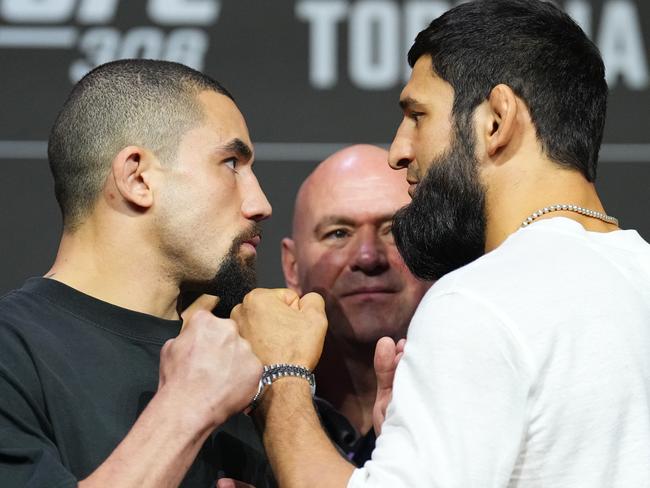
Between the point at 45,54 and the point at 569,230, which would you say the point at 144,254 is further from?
the point at 45,54

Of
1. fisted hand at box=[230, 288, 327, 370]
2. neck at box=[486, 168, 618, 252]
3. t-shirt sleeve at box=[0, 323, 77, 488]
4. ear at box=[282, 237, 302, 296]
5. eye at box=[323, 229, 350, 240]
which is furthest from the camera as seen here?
ear at box=[282, 237, 302, 296]

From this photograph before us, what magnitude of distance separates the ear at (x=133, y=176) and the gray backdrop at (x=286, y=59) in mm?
934

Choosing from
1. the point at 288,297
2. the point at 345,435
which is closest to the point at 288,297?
the point at 288,297

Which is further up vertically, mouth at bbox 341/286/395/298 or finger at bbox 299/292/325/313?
finger at bbox 299/292/325/313

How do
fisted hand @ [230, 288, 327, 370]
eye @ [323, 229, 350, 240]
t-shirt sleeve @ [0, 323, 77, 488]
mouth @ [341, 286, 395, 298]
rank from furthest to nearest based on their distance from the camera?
eye @ [323, 229, 350, 240] → mouth @ [341, 286, 395, 298] → fisted hand @ [230, 288, 327, 370] → t-shirt sleeve @ [0, 323, 77, 488]

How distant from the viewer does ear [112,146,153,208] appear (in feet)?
5.53

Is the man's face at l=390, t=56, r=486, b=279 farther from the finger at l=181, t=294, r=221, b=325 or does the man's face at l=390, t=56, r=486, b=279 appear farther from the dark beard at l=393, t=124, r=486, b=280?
the finger at l=181, t=294, r=221, b=325

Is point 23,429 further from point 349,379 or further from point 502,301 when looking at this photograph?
point 349,379

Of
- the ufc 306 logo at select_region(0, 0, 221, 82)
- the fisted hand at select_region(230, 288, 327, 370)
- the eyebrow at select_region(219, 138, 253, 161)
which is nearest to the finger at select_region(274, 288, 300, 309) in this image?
the fisted hand at select_region(230, 288, 327, 370)

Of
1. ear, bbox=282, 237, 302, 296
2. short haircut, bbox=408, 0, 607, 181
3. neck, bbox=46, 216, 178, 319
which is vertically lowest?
ear, bbox=282, 237, 302, 296

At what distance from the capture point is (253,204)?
1774mm

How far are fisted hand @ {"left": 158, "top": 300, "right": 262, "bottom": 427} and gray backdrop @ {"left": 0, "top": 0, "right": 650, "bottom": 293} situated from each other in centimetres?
118

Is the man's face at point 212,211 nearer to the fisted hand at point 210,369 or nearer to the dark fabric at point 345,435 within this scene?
the fisted hand at point 210,369

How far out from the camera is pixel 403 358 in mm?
1305
